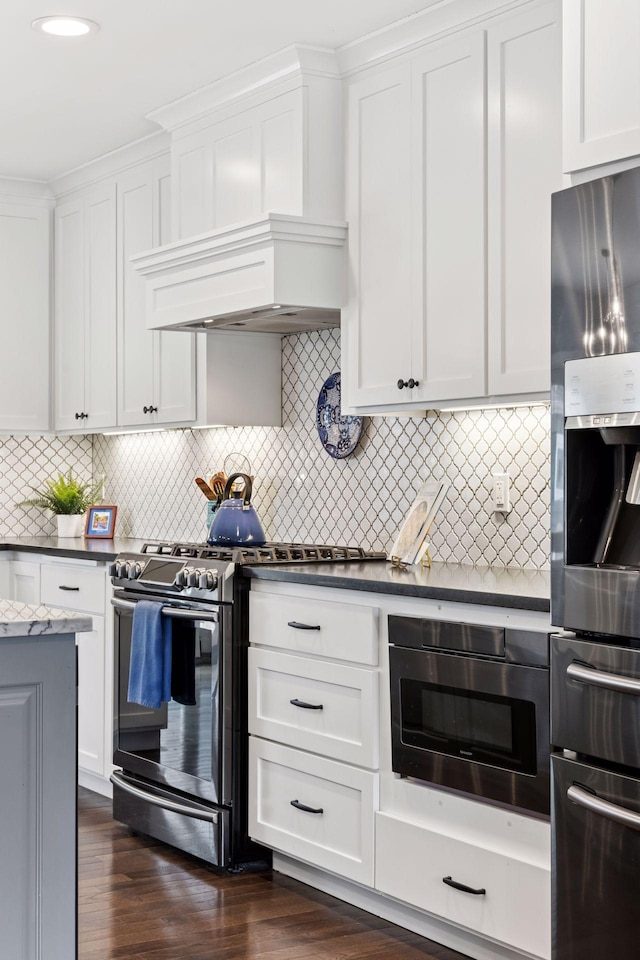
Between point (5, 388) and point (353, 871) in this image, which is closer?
point (353, 871)

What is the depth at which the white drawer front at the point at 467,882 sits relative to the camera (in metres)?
2.63

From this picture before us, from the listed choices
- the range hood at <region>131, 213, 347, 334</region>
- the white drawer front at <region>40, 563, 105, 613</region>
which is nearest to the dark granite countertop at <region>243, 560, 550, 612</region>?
the range hood at <region>131, 213, 347, 334</region>

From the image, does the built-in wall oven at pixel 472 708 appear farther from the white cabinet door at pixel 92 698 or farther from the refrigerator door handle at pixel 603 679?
the white cabinet door at pixel 92 698

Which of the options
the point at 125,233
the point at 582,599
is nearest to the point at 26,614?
the point at 582,599

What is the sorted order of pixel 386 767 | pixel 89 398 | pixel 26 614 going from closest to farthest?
pixel 26 614 < pixel 386 767 < pixel 89 398

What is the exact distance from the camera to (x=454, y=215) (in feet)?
11.0

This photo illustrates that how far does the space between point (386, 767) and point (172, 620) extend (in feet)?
3.30

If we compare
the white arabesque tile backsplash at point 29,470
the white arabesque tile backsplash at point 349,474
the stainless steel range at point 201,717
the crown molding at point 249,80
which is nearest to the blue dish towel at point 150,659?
the stainless steel range at point 201,717

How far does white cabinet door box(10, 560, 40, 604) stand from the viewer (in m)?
4.96

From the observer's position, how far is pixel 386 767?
310 centimetres

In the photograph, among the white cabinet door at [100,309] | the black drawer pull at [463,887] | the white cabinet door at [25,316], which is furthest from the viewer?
the white cabinet door at [25,316]

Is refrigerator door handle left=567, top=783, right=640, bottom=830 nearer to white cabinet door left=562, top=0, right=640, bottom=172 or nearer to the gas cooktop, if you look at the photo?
white cabinet door left=562, top=0, right=640, bottom=172

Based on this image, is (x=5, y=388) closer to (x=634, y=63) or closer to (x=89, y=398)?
(x=89, y=398)

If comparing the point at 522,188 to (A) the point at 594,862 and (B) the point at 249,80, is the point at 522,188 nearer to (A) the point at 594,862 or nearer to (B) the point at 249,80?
(B) the point at 249,80
